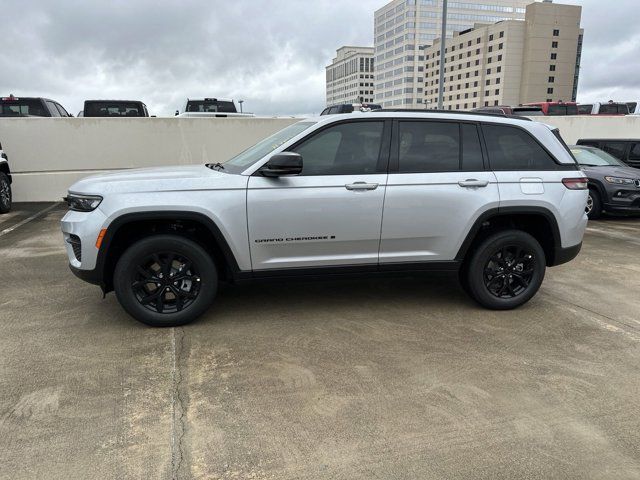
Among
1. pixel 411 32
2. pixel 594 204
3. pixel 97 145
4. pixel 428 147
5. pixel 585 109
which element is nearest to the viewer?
pixel 428 147

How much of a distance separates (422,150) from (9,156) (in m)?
9.80

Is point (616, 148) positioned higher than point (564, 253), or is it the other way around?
point (616, 148)

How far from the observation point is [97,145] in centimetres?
1086

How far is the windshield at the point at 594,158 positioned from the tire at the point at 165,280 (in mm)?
9344

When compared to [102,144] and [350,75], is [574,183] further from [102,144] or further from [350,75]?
[350,75]

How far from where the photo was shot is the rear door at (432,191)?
13.6ft

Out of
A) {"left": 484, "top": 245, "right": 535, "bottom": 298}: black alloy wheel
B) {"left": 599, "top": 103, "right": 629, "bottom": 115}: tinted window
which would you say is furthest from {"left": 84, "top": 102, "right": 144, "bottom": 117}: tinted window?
{"left": 599, "top": 103, "right": 629, "bottom": 115}: tinted window

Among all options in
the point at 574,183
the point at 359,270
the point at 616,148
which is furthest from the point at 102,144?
the point at 616,148

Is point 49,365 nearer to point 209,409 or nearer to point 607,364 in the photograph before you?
point 209,409

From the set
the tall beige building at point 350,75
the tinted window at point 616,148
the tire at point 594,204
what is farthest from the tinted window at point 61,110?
the tall beige building at point 350,75

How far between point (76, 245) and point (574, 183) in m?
4.32

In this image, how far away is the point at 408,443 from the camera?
8.64ft

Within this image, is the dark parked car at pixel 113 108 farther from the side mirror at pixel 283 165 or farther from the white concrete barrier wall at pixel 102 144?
the side mirror at pixel 283 165

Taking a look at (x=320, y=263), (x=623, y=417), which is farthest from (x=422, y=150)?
(x=623, y=417)
